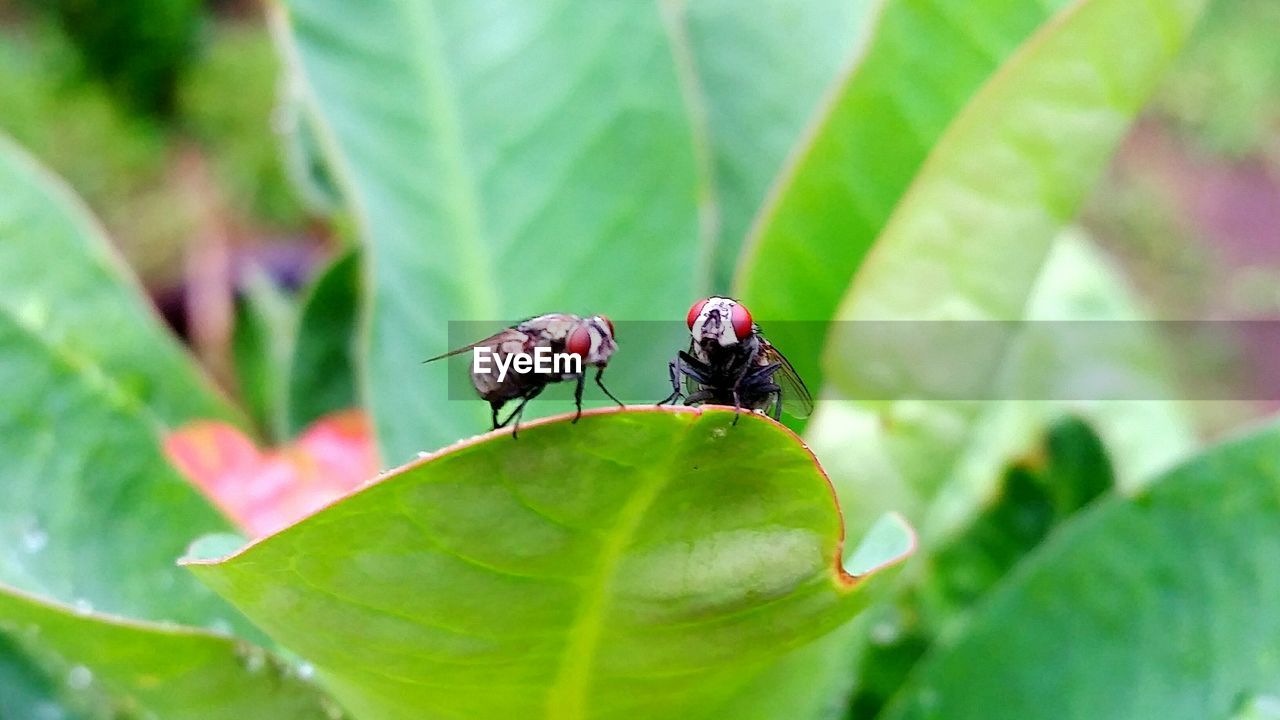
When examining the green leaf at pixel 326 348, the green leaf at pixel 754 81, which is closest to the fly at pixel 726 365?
the green leaf at pixel 754 81

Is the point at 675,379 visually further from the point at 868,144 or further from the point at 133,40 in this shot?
the point at 133,40

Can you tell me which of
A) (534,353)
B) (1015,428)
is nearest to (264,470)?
(534,353)

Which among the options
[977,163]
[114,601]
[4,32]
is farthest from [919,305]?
[4,32]

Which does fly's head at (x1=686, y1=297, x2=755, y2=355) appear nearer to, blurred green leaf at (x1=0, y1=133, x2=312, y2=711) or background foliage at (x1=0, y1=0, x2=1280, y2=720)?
background foliage at (x1=0, y1=0, x2=1280, y2=720)

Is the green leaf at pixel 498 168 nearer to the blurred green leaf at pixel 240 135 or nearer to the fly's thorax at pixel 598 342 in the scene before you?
the fly's thorax at pixel 598 342

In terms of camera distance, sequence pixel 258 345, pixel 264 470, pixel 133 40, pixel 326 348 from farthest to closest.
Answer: pixel 133 40 → pixel 258 345 → pixel 326 348 → pixel 264 470

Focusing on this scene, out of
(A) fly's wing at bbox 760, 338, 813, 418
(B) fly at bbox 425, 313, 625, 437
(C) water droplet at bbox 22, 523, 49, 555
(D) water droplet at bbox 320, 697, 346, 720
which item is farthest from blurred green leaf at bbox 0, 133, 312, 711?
(A) fly's wing at bbox 760, 338, 813, 418
